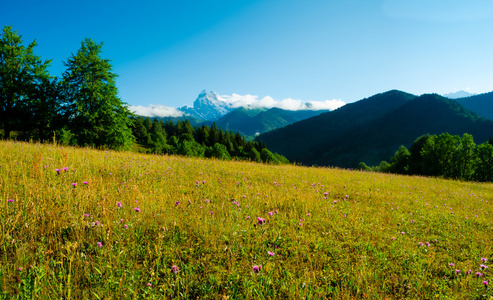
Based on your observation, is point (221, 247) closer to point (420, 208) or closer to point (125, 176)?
point (125, 176)

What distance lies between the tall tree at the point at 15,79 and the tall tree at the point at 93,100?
11.9ft

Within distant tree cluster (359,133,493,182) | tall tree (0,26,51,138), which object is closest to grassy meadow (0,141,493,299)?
tall tree (0,26,51,138)

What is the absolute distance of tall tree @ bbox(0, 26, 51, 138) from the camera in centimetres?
1931

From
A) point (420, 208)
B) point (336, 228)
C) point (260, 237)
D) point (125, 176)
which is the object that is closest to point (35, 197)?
point (125, 176)

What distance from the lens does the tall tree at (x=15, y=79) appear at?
760 inches

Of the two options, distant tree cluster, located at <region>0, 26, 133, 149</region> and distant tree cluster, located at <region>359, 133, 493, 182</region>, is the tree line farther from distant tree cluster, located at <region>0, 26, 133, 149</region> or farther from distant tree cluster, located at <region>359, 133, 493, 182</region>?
distant tree cluster, located at <region>359, 133, 493, 182</region>

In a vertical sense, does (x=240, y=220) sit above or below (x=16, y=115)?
below

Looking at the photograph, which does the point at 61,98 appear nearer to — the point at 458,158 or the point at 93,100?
the point at 93,100

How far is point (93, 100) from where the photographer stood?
792 inches

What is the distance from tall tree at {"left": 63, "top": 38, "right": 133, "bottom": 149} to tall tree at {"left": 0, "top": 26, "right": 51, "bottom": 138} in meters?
3.62

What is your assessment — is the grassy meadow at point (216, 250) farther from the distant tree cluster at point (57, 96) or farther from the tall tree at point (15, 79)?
the tall tree at point (15, 79)

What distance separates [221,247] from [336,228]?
2.54 metres

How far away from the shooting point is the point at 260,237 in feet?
11.8

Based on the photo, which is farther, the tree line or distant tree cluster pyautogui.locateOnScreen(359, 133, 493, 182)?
distant tree cluster pyautogui.locateOnScreen(359, 133, 493, 182)
